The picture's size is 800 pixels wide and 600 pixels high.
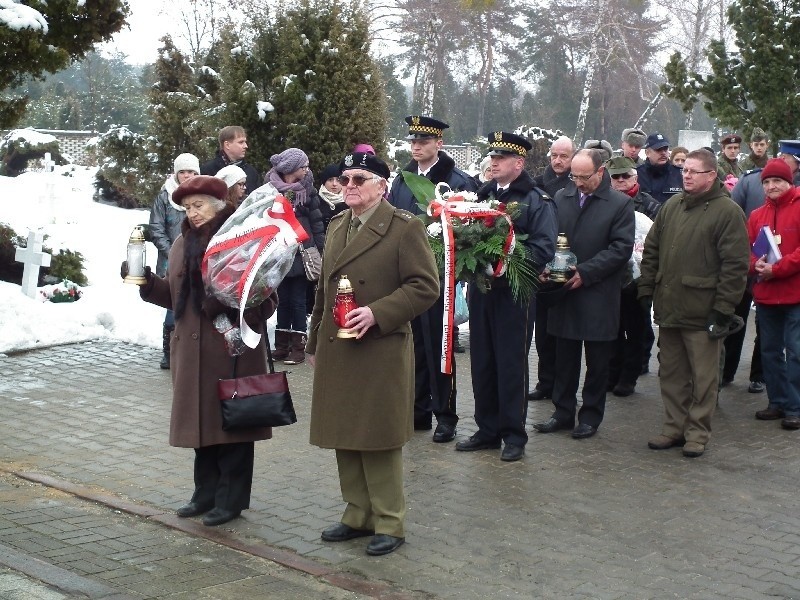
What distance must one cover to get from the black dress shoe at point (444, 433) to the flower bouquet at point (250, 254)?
2.53 m

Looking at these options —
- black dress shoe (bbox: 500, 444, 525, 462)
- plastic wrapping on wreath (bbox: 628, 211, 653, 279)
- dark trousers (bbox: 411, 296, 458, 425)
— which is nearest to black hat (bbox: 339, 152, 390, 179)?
dark trousers (bbox: 411, 296, 458, 425)

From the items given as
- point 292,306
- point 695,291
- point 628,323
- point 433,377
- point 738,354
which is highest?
point 695,291

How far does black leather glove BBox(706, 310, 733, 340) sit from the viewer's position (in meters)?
8.05

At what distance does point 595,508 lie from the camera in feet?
22.6

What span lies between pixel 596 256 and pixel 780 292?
167 centimetres

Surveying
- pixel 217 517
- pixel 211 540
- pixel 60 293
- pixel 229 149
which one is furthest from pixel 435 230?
pixel 60 293

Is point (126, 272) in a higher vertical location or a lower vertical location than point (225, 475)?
higher

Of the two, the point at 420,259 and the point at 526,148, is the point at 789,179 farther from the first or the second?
the point at 420,259

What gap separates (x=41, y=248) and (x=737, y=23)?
31.7 feet

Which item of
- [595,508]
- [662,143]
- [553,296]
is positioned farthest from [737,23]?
[595,508]

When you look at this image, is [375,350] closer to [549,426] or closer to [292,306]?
[549,426]

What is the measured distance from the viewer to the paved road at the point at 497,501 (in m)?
5.74

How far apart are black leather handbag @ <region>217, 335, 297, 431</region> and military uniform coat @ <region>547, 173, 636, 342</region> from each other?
9.55ft

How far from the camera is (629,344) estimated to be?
10164mm
